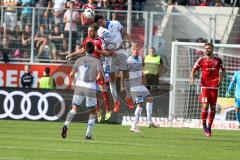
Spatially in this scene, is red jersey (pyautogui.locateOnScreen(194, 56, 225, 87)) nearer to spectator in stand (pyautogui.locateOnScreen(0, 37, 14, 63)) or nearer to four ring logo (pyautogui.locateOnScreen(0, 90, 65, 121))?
four ring logo (pyautogui.locateOnScreen(0, 90, 65, 121))

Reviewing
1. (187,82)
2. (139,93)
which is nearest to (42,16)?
(187,82)

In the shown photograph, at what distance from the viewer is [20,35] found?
35281 mm

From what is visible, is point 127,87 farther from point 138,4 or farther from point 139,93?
point 138,4

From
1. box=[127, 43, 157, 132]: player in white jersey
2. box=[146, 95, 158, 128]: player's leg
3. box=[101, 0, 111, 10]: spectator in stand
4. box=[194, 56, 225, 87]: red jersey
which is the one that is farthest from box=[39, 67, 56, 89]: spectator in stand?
box=[194, 56, 225, 87]: red jersey

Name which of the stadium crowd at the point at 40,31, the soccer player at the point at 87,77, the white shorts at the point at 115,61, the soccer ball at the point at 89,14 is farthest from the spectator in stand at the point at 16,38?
the soccer player at the point at 87,77

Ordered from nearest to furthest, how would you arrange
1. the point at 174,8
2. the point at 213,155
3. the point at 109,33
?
the point at 213,155 → the point at 109,33 → the point at 174,8

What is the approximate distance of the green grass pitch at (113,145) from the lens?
1772cm

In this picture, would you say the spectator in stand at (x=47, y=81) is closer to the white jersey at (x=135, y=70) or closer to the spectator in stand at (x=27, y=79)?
the spectator in stand at (x=27, y=79)

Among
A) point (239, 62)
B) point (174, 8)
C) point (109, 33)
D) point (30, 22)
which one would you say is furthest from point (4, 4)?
point (109, 33)

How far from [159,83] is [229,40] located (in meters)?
4.34

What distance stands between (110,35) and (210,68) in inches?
121

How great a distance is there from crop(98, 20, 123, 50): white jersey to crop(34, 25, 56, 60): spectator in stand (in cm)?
993

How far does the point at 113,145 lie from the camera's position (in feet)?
67.1

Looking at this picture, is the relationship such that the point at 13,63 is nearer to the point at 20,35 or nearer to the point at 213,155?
the point at 20,35
